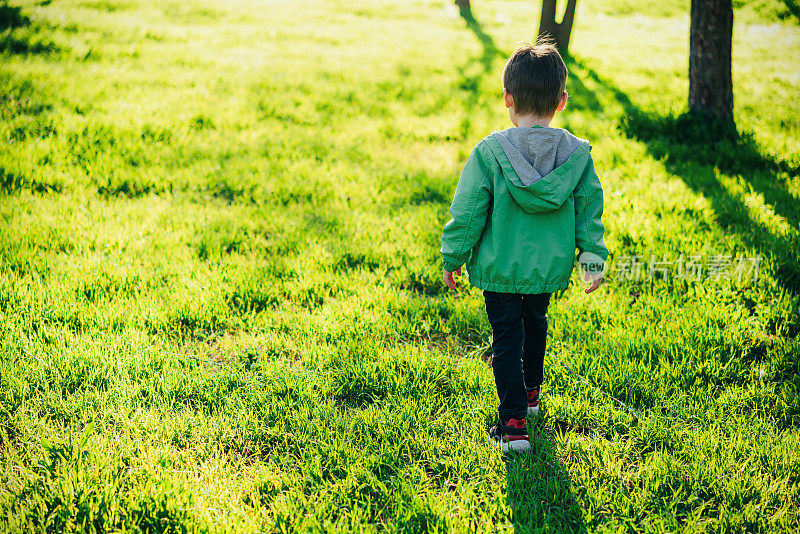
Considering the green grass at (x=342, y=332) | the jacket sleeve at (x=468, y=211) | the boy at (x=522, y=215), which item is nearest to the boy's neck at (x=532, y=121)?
the boy at (x=522, y=215)

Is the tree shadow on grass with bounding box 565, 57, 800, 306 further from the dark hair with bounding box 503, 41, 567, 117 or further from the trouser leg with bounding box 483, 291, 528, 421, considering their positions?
the dark hair with bounding box 503, 41, 567, 117

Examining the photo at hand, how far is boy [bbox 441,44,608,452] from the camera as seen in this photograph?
7.73 ft

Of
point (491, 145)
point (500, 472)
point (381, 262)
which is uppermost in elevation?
point (491, 145)

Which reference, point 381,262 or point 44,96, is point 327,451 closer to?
point 381,262

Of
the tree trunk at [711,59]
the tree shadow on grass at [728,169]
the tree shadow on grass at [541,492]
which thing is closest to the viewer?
the tree shadow on grass at [541,492]

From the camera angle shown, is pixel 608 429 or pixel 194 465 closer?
pixel 194 465

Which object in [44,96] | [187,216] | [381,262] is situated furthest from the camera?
[44,96]

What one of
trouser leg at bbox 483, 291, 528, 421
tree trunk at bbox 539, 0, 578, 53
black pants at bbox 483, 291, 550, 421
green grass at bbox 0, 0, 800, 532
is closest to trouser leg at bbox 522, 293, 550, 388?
black pants at bbox 483, 291, 550, 421

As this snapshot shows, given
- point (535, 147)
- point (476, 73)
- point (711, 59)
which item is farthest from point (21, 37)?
point (711, 59)

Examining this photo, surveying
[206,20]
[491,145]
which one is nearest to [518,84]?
[491,145]

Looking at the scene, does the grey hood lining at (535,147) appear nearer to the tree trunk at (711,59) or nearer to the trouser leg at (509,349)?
the trouser leg at (509,349)

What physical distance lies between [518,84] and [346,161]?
392cm

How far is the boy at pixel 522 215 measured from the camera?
2355mm

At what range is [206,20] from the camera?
13484 mm
